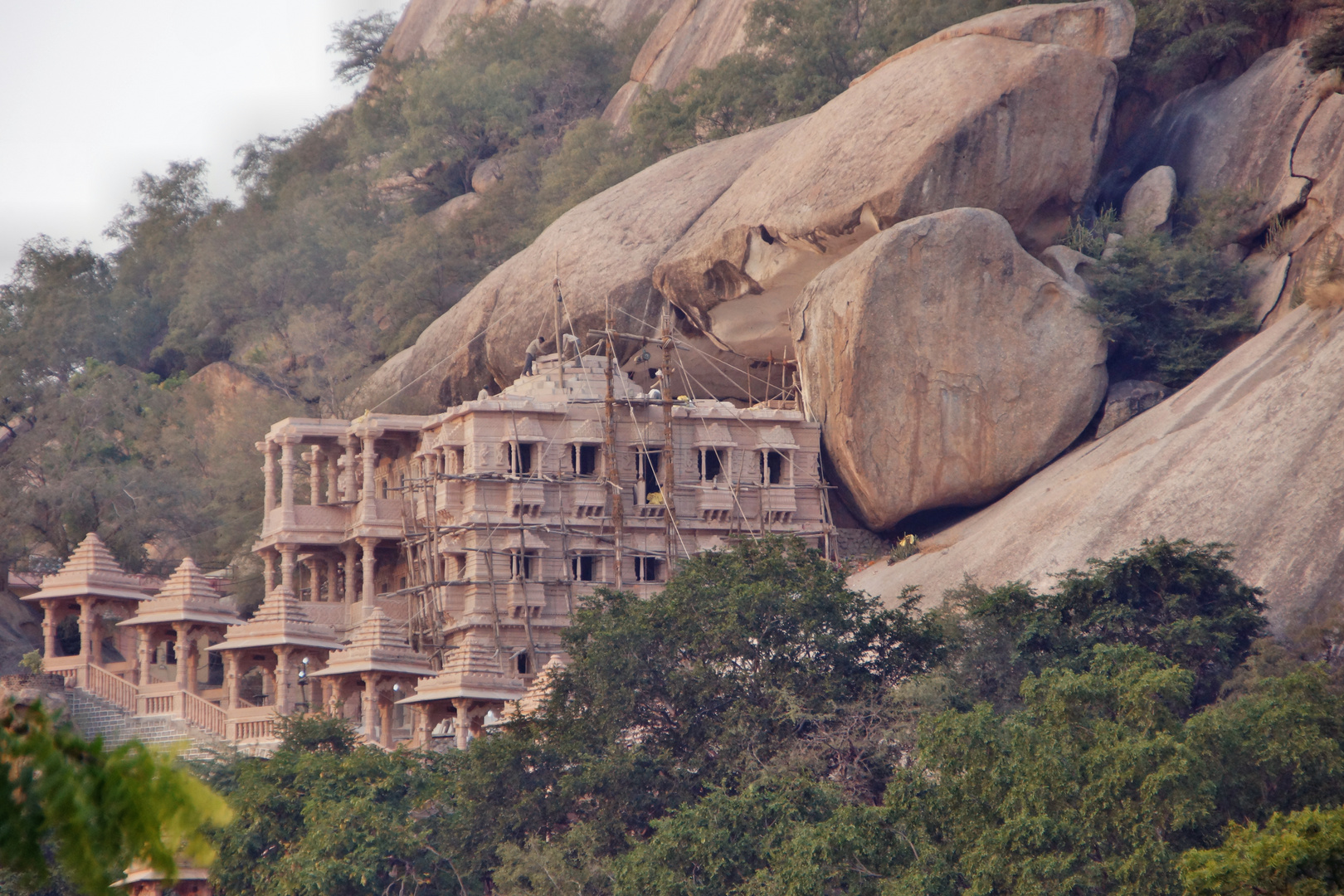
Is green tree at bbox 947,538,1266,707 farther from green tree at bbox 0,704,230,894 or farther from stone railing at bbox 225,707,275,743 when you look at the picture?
green tree at bbox 0,704,230,894

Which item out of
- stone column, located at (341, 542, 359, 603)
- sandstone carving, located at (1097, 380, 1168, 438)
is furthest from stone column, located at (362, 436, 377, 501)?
sandstone carving, located at (1097, 380, 1168, 438)

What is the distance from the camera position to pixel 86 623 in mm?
30750

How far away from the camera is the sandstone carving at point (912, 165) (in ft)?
120

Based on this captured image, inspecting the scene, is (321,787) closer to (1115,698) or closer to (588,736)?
(588,736)

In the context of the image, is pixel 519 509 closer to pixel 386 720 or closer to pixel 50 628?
pixel 386 720

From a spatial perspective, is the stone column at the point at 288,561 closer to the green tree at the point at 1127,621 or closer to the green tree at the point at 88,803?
the green tree at the point at 1127,621

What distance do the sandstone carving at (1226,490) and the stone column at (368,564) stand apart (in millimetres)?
11181

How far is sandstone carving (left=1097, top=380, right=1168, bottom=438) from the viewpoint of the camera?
36.2m

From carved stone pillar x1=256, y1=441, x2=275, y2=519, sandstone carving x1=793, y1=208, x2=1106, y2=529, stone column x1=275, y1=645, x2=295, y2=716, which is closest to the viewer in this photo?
stone column x1=275, y1=645, x2=295, y2=716

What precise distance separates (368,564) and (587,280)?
325 inches

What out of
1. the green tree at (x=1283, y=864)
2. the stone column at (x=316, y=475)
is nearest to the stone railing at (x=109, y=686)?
the stone column at (x=316, y=475)

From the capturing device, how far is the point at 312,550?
3994 centimetres

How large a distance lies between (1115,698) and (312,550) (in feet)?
73.7

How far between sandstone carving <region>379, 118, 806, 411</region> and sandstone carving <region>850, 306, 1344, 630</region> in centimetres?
1011
